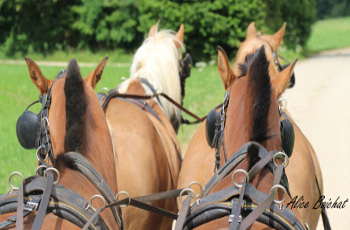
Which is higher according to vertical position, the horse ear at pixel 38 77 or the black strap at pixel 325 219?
the horse ear at pixel 38 77

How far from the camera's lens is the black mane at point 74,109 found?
2373mm

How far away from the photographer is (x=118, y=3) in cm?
A: 2144

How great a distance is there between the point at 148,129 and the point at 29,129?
114 cm

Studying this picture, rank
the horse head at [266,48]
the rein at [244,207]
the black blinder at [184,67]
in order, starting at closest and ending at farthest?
the rein at [244,207] < the horse head at [266,48] < the black blinder at [184,67]

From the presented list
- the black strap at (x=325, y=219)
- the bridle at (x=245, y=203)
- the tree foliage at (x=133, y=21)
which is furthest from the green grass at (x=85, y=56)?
the bridle at (x=245, y=203)

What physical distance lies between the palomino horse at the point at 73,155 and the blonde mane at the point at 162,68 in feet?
6.27

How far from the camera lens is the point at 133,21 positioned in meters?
21.2

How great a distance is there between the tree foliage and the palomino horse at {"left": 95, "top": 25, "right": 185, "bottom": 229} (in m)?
12.6

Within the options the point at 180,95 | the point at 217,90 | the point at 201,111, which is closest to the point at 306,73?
the point at 217,90

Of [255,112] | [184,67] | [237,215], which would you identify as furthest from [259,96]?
[184,67]

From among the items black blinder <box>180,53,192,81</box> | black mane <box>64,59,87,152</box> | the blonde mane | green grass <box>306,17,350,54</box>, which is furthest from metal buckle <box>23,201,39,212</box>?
green grass <box>306,17,350,54</box>

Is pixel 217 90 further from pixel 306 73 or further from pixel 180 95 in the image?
pixel 180 95

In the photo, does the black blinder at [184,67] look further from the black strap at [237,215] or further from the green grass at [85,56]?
the green grass at [85,56]

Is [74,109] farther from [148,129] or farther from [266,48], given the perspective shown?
[266,48]
